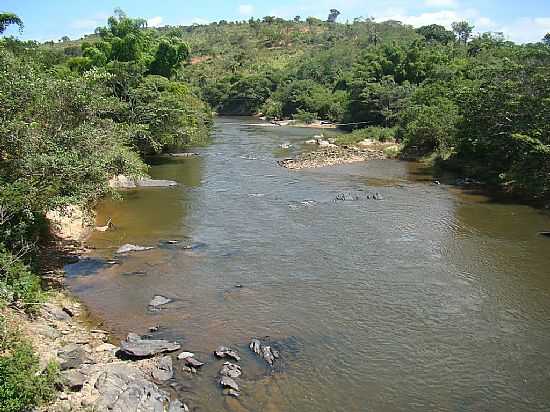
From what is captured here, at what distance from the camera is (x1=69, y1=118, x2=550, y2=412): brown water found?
12.9 metres

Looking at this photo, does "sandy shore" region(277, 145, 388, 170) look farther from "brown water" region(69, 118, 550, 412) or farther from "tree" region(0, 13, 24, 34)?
"tree" region(0, 13, 24, 34)

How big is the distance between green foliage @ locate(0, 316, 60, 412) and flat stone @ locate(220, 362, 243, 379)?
3.65 meters

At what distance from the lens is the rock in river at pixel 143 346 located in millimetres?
13734

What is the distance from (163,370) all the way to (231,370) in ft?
5.16

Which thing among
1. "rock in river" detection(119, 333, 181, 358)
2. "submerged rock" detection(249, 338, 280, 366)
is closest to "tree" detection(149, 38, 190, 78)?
"rock in river" detection(119, 333, 181, 358)

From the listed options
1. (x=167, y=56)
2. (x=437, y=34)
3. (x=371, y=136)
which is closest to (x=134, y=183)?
(x=167, y=56)

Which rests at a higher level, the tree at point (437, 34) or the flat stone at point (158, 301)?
the tree at point (437, 34)

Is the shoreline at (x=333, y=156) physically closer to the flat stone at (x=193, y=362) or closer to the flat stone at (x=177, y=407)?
the flat stone at (x=193, y=362)

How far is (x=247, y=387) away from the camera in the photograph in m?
12.6

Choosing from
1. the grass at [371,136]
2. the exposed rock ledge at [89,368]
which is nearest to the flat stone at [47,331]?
the exposed rock ledge at [89,368]

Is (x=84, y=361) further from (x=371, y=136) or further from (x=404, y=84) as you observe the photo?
(x=404, y=84)

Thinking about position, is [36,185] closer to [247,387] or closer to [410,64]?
[247,387]

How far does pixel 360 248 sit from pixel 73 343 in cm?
1237

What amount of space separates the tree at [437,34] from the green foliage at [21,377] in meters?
101
